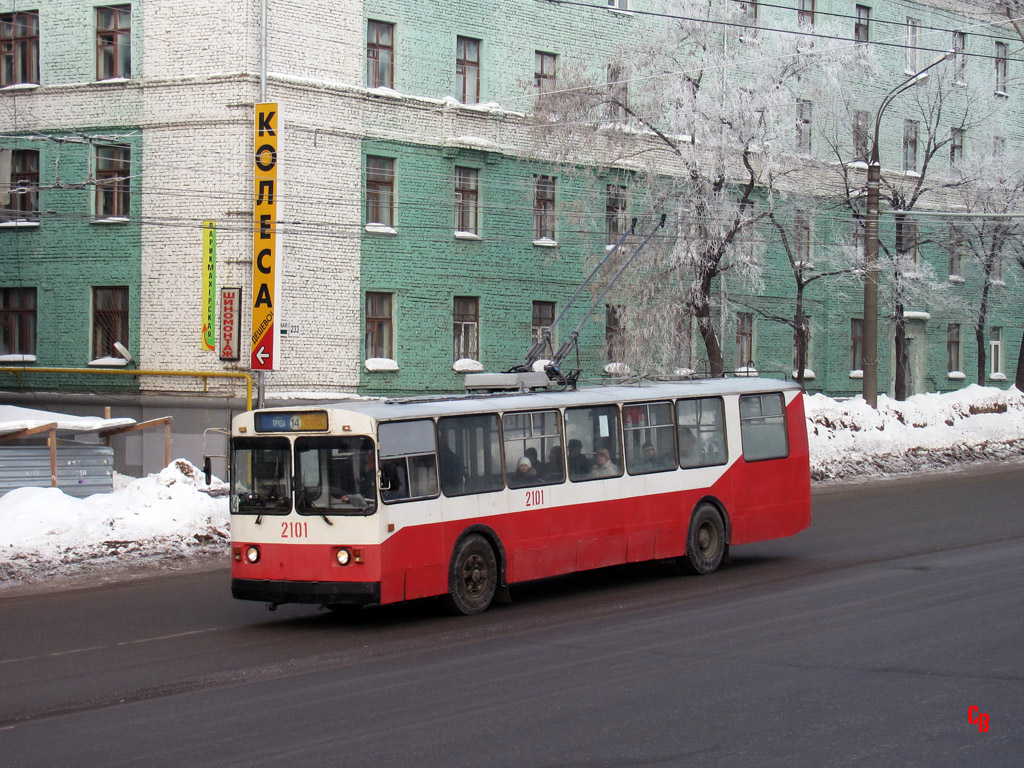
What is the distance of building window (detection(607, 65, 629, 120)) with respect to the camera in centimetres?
3142

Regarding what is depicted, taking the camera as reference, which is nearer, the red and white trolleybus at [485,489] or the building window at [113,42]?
the red and white trolleybus at [485,489]

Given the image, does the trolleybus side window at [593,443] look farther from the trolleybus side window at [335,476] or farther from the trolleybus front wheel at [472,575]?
→ the trolleybus side window at [335,476]

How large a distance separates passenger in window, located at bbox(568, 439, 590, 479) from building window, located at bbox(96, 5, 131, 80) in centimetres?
2019

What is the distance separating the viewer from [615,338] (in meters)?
32.7

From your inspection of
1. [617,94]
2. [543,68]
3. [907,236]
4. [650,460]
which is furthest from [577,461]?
[907,236]

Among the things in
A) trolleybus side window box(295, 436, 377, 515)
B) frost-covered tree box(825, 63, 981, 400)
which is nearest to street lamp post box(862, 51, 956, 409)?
frost-covered tree box(825, 63, 981, 400)

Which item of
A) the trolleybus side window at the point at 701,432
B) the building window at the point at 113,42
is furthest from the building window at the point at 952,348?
the trolleybus side window at the point at 701,432

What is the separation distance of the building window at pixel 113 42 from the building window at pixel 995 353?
3277 cm

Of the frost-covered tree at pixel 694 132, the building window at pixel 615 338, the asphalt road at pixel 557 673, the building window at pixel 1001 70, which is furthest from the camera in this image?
the building window at pixel 1001 70

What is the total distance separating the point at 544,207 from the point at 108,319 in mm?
11684

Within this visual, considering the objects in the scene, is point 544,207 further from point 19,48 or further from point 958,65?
point 958,65

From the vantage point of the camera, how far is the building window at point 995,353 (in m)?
48.3

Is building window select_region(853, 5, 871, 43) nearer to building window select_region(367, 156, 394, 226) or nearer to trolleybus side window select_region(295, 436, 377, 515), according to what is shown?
building window select_region(367, 156, 394, 226)

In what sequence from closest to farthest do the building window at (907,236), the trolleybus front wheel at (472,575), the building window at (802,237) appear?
the trolleybus front wheel at (472,575) < the building window at (802,237) < the building window at (907,236)
